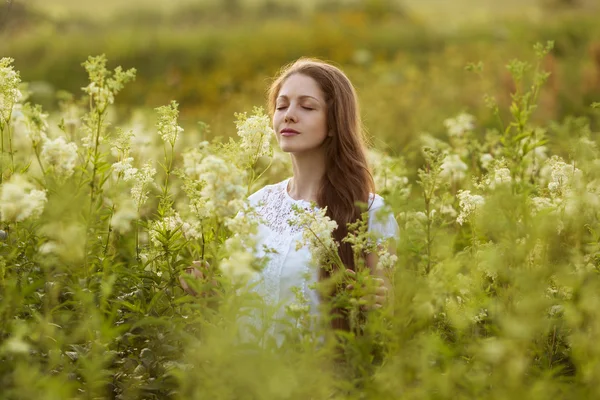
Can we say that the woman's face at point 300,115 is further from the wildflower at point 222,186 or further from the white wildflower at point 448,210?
the wildflower at point 222,186

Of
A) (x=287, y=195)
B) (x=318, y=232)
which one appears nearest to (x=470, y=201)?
(x=318, y=232)

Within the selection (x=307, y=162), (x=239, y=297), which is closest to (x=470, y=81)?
(x=307, y=162)

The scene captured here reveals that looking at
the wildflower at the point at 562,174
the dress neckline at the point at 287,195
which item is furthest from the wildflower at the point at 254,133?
the wildflower at the point at 562,174

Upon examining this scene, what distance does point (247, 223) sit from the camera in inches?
84.0

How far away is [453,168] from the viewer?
379 cm

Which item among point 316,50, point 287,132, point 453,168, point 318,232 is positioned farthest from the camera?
point 316,50

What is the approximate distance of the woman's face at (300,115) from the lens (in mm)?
3223

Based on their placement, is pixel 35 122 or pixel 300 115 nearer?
pixel 35 122

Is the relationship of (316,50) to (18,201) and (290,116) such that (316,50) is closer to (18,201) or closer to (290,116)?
(290,116)

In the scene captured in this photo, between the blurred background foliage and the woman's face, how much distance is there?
10.6 ft

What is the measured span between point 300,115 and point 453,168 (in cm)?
100

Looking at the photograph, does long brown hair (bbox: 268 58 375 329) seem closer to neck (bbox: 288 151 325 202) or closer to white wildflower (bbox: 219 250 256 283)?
neck (bbox: 288 151 325 202)

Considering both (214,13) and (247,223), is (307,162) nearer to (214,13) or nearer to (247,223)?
(247,223)

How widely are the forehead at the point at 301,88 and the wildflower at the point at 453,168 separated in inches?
32.3
